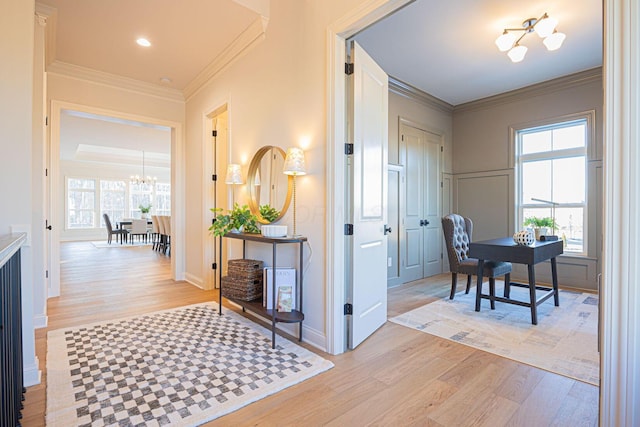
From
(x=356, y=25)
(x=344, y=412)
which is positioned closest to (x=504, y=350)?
(x=344, y=412)

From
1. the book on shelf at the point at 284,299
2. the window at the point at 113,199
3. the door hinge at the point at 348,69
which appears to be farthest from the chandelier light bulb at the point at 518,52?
the window at the point at 113,199

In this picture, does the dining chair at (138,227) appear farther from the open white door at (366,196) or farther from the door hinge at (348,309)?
the door hinge at (348,309)

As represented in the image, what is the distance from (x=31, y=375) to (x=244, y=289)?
4.81ft

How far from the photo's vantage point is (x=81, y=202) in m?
11.1

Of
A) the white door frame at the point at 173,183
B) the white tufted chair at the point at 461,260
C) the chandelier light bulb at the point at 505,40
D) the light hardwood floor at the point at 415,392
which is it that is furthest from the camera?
the white door frame at the point at 173,183

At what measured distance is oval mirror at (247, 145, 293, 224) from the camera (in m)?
2.92

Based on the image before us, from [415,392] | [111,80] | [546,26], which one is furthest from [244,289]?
[546,26]

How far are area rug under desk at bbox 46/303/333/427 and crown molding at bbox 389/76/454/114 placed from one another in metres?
3.73

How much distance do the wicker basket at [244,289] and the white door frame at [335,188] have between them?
33.0 inches

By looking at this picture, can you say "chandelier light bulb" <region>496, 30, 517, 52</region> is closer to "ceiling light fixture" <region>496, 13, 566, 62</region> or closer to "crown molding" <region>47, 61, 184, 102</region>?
"ceiling light fixture" <region>496, 13, 566, 62</region>

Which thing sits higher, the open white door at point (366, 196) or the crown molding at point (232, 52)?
the crown molding at point (232, 52)

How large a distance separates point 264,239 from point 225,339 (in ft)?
2.92

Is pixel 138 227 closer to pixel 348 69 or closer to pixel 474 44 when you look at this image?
pixel 348 69

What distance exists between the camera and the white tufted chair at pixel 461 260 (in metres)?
3.47
